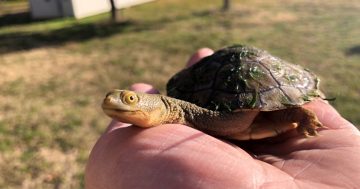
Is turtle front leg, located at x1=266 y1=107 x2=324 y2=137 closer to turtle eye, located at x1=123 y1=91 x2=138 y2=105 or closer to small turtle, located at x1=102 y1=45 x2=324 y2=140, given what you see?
small turtle, located at x1=102 y1=45 x2=324 y2=140

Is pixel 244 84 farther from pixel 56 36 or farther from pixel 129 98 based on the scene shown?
pixel 56 36

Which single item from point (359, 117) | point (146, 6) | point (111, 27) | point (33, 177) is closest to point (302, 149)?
point (33, 177)

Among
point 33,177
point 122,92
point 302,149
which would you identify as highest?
point 122,92

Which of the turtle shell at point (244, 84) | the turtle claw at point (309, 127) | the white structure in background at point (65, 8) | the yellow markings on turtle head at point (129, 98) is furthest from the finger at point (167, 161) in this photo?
the white structure in background at point (65, 8)

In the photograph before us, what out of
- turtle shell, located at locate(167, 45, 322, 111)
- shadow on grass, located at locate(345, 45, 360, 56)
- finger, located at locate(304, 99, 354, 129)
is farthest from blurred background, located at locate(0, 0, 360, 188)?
finger, located at locate(304, 99, 354, 129)

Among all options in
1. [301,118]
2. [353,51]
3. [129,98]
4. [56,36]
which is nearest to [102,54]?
[56,36]

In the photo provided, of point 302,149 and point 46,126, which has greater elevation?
point 302,149

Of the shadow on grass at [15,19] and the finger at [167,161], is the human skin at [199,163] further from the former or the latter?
the shadow on grass at [15,19]

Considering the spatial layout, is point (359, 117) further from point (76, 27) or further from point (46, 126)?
point (76, 27)
